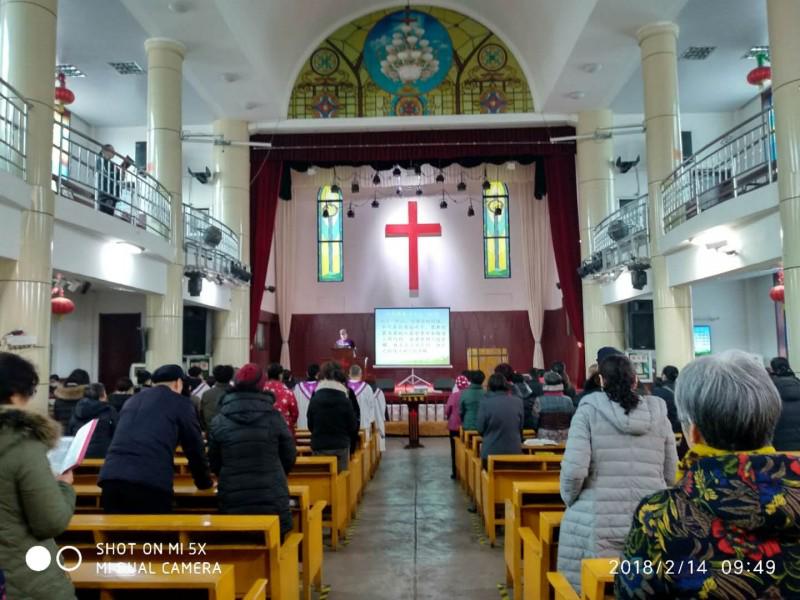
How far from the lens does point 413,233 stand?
1423 centimetres

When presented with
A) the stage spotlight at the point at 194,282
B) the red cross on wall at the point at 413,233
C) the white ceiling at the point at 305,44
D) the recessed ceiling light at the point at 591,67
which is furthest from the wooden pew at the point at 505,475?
the red cross on wall at the point at 413,233

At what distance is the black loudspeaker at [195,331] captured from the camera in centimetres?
1012

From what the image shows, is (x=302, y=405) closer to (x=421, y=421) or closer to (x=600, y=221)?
(x=421, y=421)

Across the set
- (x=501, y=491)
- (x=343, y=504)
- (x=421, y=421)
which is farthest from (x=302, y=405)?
(x=421, y=421)

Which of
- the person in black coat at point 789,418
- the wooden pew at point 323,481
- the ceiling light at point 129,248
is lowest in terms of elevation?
the wooden pew at point 323,481

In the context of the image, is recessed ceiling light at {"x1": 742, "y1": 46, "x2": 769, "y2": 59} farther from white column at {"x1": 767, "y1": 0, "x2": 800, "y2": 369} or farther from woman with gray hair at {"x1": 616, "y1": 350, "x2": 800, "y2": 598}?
woman with gray hair at {"x1": 616, "y1": 350, "x2": 800, "y2": 598}

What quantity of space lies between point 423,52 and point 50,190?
791cm

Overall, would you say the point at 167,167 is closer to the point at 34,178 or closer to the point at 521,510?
the point at 34,178

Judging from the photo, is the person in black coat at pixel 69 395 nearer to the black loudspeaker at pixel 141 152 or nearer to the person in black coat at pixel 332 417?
the person in black coat at pixel 332 417

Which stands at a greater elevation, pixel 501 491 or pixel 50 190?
pixel 50 190

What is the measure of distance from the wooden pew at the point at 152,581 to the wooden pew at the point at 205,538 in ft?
1.21

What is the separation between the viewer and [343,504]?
4.73 metres

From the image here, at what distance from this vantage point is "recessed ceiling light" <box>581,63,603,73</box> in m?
9.20

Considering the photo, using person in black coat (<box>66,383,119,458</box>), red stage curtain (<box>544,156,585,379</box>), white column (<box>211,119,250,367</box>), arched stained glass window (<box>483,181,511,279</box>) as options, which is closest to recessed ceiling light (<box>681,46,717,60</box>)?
red stage curtain (<box>544,156,585,379</box>)
